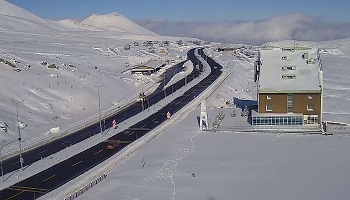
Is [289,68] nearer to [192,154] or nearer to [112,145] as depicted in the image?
[192,154]

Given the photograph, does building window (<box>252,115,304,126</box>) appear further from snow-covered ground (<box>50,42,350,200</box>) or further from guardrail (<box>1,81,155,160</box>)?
guardrail (<box>1,81,155,160</box>)

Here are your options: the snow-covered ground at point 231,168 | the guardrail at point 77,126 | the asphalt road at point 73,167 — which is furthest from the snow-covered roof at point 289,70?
the guardrail at point 77,126

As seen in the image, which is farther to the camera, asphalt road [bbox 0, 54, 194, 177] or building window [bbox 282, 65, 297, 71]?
building window [bbox 282, 65, 297, 71]

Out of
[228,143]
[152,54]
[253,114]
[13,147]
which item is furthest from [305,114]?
[152,54]

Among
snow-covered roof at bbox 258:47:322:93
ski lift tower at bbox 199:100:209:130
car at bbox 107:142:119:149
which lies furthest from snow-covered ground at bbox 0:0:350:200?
snow-covered roof at bbox 258:47:322:93

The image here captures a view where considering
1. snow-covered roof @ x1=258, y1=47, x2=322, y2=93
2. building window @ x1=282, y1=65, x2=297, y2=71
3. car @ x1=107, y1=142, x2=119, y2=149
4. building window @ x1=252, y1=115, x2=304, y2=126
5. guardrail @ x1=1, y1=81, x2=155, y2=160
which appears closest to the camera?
car @ x1=107, y1=142, x2=119, y2=149

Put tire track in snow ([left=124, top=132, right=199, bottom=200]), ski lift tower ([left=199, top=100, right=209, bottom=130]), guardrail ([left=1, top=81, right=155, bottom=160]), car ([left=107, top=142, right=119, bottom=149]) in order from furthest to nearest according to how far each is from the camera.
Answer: ski lift tower ([left=199, top=100, right=209, bottom=130]) → guardrail ([left=1, top=81, right=155, bottom=160]) → car ([left=107, top=142, right=119, bottom=149]) → tire track in snow ([left=124, top=132, right=199, bottom=200])

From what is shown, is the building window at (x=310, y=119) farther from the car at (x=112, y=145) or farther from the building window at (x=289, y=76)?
the car at (x=112, y=145)

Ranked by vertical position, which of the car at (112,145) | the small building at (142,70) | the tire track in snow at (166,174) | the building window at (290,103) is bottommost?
the tire track in snow at (166,174)
